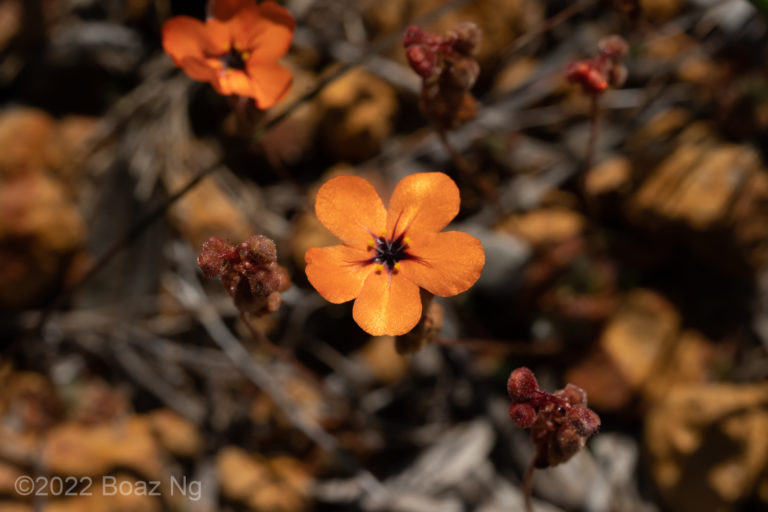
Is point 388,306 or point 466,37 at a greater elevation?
point 466,37

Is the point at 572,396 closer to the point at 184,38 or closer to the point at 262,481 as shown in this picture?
the point at 184,38

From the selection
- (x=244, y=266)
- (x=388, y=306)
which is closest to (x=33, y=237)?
(x=244, y=266)

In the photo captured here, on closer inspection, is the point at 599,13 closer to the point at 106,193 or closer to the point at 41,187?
the point at 106,193

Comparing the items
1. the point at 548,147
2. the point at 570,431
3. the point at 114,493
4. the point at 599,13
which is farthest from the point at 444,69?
the point at 114,493

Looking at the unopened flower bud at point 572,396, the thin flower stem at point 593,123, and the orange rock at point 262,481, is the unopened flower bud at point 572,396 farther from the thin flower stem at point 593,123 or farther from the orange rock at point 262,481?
the orange rock at point 262,481

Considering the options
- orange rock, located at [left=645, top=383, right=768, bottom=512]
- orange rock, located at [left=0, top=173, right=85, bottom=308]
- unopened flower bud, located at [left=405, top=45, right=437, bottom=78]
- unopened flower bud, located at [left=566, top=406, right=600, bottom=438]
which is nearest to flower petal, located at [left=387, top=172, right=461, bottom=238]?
unopened flower bud, located at [left=405, top=45, right=437, bottom=78]

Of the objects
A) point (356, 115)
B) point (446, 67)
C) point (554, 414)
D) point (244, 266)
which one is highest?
point (446, 67)
